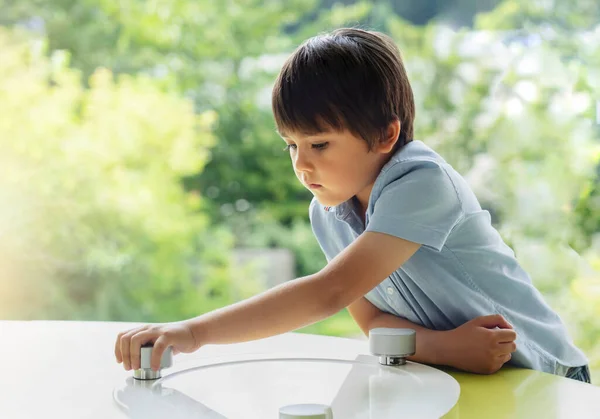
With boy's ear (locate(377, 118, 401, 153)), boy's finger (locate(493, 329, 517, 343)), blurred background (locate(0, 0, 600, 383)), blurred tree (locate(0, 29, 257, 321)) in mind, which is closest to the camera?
boy's finger (locate(493, 329, 517, 343))

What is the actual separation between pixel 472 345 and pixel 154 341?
1.10ft

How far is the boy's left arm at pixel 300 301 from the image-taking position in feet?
2.85

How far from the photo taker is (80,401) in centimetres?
75

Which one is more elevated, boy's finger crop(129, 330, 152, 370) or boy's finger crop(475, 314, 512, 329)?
boy's finger crop(475, 314, 512, 329)

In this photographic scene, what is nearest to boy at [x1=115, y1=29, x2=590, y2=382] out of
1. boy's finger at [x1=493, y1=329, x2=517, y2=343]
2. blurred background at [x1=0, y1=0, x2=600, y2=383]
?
boy's finger at [x1=493, y1=329, x2=517, y2=343]

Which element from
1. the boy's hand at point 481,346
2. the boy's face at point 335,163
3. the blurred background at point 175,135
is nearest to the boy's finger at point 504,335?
the boy's hand at point 481,346

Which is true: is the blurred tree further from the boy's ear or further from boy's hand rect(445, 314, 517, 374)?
boy's hand rect(445, 314, 517, 374)

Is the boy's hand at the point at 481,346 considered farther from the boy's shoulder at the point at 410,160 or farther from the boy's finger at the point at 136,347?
the boy's finger at the point at 136,347

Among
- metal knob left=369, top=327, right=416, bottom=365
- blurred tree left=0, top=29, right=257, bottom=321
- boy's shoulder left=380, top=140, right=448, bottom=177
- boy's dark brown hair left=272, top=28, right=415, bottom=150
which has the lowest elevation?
metal knob left=369, top=327, right=416, bottom=365

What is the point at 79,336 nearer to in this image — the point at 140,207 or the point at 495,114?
the point at 495,114

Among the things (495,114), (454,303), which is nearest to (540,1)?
(495,114)

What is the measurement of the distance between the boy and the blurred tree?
3.20 metres

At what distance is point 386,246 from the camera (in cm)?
93

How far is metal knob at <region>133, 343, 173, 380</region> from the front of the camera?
2.62 feet
